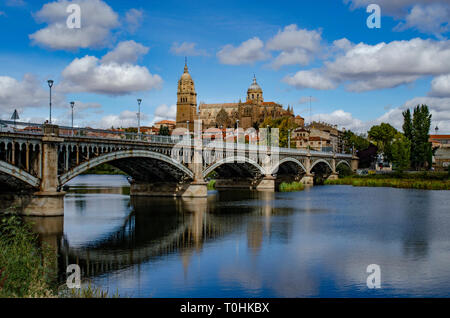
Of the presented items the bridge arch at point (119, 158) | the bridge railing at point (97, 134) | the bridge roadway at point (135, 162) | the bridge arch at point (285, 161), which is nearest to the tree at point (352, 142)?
the bridge roadway at point (135, 162)

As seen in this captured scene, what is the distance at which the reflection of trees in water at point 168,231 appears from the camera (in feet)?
89.8

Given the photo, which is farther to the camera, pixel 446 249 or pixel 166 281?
pixel 446 249

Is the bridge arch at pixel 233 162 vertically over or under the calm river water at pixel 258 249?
over

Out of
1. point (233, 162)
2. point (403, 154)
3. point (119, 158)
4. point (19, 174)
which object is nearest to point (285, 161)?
point (233, 162)

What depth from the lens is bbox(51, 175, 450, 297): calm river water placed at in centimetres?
2145

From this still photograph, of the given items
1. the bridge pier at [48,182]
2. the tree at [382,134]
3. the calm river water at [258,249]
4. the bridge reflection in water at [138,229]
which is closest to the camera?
the calm river water at [258,249]

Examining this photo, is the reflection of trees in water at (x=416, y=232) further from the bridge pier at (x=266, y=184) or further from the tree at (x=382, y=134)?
the tree at (x=382, y=134)

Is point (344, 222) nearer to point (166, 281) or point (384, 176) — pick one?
point (166, 281)

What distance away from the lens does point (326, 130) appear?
175250mm

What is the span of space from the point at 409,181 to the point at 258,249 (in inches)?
2642

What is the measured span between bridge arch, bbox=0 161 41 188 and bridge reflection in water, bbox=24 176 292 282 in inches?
115

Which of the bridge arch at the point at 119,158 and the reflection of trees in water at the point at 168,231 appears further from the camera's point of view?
the bridge arch at the point at 119,158

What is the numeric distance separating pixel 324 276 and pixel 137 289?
28.7ft

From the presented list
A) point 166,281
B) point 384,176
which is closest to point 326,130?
point 384,176
